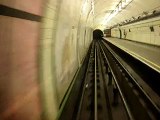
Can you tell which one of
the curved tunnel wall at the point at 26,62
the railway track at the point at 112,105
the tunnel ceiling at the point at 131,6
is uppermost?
the tunnel ceiling at the point at 131,6

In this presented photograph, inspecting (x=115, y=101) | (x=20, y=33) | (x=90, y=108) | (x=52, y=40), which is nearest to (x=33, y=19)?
(x=20, y=33)

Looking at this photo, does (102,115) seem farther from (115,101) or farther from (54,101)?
(54,101)

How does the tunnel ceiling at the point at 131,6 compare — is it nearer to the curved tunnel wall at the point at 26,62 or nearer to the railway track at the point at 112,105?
the railway track at the point at 112,105

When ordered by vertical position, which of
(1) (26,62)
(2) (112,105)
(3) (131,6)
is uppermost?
(3) (131,6)

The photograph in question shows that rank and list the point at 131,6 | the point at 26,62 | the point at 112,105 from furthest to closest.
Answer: the point at 131,6 → the point at 112,105 → the point at 26,62

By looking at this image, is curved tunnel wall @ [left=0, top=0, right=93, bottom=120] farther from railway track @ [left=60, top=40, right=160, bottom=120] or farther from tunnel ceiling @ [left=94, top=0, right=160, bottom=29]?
tunnel ceiling @ [left=94, top=0, right=160, bottom=29]

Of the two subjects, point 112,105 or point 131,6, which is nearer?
point 112,105

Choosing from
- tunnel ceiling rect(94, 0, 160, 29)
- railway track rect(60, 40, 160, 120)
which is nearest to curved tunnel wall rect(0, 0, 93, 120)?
railway track rect(60, 40, 160, 120)

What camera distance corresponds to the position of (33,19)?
314 centimetres

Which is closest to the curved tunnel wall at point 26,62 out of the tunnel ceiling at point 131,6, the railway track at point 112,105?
the railway track at point 112,105

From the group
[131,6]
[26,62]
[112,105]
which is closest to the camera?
[26,62]

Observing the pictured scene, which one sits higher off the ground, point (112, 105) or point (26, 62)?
point (26, 62)

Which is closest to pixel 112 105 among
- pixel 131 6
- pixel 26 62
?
pixel 26 62

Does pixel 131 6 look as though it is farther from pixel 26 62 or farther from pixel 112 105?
pixel 26 62
